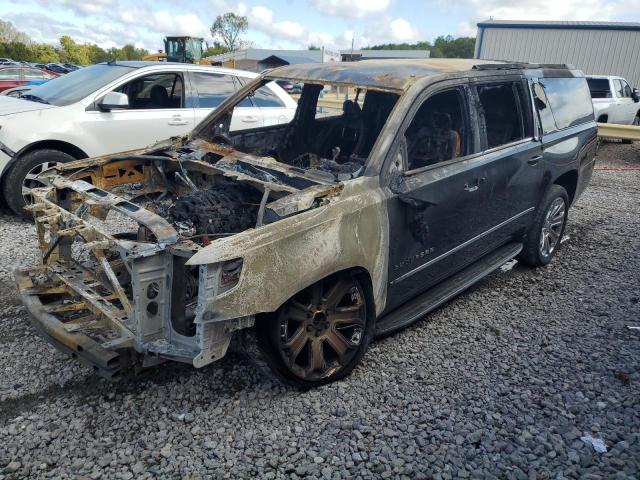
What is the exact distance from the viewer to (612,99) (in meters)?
13.6

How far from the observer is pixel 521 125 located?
4.43 meters

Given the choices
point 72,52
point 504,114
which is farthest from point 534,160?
point 72,52

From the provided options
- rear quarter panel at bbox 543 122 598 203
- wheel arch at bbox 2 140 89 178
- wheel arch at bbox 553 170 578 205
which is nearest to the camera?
rear quarter panel at bbox 543 122 598 203

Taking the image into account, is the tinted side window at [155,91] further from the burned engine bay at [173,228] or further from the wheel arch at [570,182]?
the wheel arch at [570,182]

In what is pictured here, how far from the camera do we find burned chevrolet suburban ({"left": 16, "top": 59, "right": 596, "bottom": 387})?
2.56 m

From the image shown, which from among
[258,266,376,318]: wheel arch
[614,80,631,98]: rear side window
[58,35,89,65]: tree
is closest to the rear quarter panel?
[258,266,376,318]: wheel arch

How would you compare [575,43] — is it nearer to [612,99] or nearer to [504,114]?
[612,99]

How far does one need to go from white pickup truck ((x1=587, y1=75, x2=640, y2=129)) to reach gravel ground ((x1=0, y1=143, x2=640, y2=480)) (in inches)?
451

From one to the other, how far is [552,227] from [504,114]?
1383mm

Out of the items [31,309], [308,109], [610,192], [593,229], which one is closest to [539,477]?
[31,309]

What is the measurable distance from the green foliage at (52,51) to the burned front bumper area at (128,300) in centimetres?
2963

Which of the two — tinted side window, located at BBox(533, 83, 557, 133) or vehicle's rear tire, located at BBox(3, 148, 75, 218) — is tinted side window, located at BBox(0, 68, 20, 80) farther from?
tinted side window, located at BBox(533, 83, 557, 133)

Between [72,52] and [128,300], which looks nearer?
[128,300]

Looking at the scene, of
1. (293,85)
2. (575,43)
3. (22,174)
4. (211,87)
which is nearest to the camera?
(293,85)
